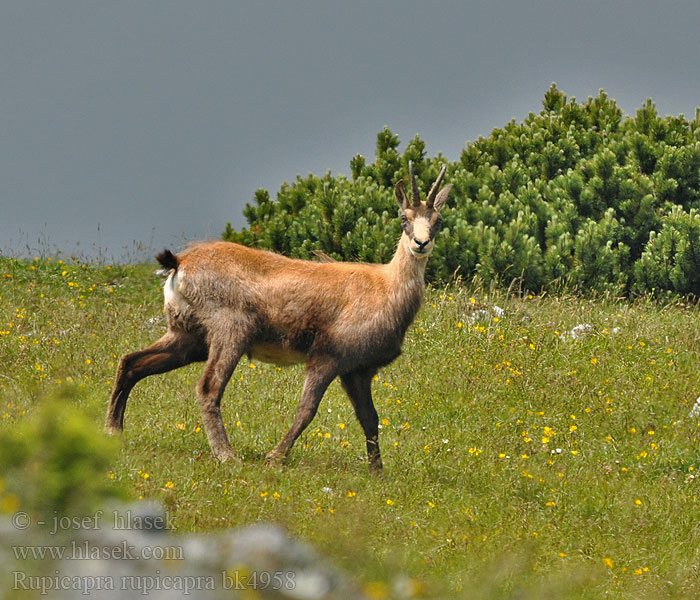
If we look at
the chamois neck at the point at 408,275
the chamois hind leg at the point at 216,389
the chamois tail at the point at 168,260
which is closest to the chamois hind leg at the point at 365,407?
the chamois neck at the point at 408,275

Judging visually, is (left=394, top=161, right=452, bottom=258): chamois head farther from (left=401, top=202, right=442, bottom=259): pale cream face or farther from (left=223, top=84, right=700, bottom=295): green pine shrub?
(left=223, top=84, right=700, bottom=295): green pine shrub

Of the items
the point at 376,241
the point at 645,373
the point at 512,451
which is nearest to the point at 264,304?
the point at 512,451

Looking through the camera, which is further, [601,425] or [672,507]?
[601,425]

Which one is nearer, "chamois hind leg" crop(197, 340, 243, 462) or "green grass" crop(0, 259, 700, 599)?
"green grass" crop(0, 259, 700, 599)

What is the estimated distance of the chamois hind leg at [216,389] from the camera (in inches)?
364

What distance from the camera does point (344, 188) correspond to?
2066cm

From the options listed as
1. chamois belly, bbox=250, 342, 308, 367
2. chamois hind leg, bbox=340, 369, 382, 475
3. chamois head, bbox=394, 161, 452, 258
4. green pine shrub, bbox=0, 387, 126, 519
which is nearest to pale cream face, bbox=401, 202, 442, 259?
chamois head, bbox=394, 161, 452, 258

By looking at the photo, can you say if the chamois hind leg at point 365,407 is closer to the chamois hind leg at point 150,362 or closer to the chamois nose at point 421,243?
the chamois nose at point 421,243

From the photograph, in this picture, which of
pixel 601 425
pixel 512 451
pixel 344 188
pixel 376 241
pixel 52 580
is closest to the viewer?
pixel 52 580

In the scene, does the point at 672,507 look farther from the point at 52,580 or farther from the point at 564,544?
the point at 52,580

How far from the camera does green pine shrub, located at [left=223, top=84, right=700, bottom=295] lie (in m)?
19.1

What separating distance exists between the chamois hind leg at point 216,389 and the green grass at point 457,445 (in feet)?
0.70

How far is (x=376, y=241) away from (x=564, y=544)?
11258 millimetres

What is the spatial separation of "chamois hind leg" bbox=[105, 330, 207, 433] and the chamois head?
236 cm
